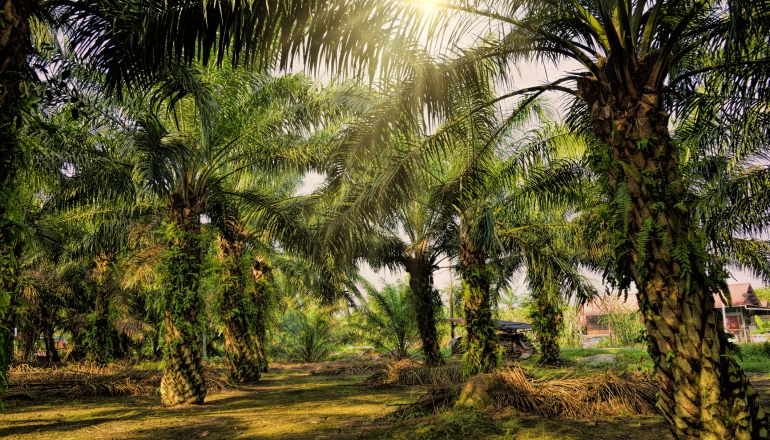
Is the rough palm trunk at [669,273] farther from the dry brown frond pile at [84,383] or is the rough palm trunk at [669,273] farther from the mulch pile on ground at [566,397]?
the dry brown frond pile at [84,383]

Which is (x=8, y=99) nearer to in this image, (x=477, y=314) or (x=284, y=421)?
(x=284, y=421)

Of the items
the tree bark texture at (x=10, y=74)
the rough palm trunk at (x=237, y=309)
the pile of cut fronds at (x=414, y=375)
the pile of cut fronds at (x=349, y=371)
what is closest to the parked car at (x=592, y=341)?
the pile of cut fronds at (x=349, y=371)

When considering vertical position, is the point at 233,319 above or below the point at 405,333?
above

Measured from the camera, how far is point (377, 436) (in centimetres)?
656

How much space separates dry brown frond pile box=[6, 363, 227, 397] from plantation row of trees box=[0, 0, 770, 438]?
2.51 m

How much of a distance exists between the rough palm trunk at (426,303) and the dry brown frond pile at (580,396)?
691 centimetres

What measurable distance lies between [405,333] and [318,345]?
10.4 m

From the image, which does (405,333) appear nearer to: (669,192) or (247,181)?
(247,181)

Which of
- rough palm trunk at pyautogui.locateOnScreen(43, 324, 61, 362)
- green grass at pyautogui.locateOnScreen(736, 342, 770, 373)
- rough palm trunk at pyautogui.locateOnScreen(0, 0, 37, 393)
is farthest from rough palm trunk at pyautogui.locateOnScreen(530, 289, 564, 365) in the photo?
rough palm trunk at pyautogui.locateOnScreen(43, 324, 61, 362)

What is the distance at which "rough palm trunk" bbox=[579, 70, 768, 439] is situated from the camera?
4266mm

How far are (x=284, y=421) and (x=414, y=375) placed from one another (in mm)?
6312

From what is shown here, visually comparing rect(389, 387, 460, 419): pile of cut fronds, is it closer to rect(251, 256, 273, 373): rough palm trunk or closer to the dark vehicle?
rect(251, 256, 273, 373): rough palm trunk

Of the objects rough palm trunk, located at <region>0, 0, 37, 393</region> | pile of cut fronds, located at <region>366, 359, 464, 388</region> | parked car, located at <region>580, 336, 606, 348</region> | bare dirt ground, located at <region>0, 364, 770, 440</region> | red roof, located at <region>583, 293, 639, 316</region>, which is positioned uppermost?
rough palm trunk, located at <region>0, 0, 37, 393</region>

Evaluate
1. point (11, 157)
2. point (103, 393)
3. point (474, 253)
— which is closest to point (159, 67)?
point (11, 157)
